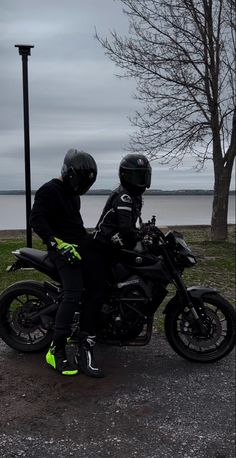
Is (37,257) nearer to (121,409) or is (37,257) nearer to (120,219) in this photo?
(120,219)

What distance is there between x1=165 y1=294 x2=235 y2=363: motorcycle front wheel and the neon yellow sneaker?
99 cm

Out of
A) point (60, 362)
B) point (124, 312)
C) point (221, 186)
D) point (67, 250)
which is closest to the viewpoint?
point (67, 250)

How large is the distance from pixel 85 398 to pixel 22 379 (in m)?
0.62

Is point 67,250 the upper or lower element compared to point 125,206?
lower

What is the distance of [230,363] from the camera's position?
15.4 ft

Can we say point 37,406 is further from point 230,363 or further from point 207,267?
point 207,267

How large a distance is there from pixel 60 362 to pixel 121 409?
785 millimetres

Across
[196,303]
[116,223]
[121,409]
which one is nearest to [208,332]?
[196,303]

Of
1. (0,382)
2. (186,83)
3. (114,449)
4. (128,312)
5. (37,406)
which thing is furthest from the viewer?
(186,83)

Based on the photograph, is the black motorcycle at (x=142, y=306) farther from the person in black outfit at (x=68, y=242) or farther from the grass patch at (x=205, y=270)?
the grass patch at (x=205, y=270)

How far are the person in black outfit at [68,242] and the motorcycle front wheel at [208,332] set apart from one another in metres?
0.81

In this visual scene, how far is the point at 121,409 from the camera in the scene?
3.77 m

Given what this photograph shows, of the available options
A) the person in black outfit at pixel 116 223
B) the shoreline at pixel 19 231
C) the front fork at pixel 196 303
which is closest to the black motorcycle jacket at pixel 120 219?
the person in black outfit at pixel 116 223

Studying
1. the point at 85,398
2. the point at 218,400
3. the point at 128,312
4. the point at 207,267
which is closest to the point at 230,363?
the point at 218,400
